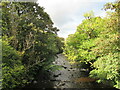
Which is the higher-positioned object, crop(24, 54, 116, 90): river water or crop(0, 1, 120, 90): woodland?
crop(0, 1, 120, 90): woodland

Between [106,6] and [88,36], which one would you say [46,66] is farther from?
[106,6]

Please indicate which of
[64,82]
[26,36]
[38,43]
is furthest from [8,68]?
[64,82]

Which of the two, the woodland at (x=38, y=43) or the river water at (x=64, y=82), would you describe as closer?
the woodland at (x=38, y=43)

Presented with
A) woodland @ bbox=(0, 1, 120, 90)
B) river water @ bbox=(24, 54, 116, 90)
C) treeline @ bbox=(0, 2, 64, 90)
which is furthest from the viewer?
river water @ bbox=(24, 54, 116, 90)

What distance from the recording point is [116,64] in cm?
678

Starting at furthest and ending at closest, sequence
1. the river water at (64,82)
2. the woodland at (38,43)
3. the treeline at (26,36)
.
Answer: the river water at (64,82), the treeline at (26,36), the woodland at (38,43)

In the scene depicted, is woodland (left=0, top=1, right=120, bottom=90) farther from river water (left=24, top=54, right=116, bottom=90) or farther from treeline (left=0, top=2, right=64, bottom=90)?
river water (left=24, top=54, right=116, bottom=90)

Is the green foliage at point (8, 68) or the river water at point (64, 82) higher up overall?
the green foliage at point (8, 68)

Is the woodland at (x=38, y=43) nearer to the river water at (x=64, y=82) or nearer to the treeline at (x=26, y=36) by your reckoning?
the treeline at (x=26, y=36)

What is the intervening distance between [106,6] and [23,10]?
8878mm

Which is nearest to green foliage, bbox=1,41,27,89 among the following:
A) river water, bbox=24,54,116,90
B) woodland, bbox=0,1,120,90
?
woodland, bbox=0,1,120,90

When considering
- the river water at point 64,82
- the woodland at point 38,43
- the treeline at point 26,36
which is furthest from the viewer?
the river water at point 64,82

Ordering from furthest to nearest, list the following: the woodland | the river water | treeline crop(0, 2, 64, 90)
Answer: the river water < treeline crop(0, 2, 64, 90) < the woodland

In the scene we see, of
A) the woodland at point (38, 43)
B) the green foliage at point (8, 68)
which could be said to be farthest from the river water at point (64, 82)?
the green foliage at point (8, 68)
